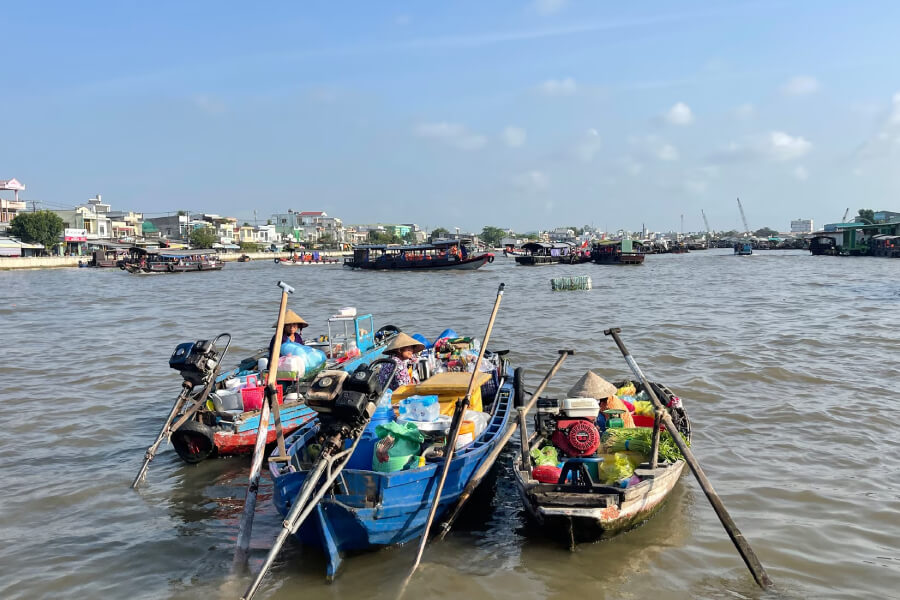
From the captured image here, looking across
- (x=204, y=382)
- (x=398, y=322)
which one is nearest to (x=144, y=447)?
(x=204, y=382)

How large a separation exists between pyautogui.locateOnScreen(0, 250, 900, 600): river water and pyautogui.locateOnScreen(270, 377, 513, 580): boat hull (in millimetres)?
208

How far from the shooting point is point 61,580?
4980 millimetres

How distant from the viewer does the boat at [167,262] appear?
46.2 m

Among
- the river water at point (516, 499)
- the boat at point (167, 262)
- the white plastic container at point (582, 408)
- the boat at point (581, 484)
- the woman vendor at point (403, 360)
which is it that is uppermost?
the boat at point (167, 262)

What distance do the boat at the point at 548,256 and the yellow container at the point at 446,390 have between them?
50.7 meters

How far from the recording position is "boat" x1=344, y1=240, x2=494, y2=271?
46719 millimetres

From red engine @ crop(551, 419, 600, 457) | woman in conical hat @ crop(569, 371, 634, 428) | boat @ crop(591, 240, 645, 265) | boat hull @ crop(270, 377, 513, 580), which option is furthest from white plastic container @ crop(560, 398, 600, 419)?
boat @ crop(591, 240, 645, 265)

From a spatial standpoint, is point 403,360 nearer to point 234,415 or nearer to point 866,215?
point 234,415

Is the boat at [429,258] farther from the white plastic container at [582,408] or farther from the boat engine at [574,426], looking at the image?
the white plastic container at [582,408]

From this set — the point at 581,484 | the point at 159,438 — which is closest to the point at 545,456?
the point at 581,484

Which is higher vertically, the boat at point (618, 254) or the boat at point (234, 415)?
the boat at point (618, 254)

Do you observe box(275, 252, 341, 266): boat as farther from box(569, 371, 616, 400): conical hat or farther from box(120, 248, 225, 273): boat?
box(569, 371, 616, 400): conical hat

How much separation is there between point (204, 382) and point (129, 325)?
45.5 ft

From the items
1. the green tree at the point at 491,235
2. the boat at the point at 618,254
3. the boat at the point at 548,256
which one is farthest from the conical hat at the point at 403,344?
the green tree at the point at 491,235
